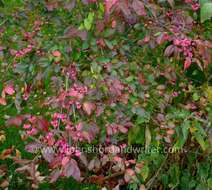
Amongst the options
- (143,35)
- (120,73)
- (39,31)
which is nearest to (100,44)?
(120,73)

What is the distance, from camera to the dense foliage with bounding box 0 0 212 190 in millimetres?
1740

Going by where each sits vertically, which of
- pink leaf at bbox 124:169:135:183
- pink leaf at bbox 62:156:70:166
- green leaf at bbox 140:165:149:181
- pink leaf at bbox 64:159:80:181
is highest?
pink leaf at bbox 62:156:70:166

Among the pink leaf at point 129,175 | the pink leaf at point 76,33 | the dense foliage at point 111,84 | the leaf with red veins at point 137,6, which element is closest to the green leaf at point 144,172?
the dense foliage at point 111,84

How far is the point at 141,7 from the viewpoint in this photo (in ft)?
5.19

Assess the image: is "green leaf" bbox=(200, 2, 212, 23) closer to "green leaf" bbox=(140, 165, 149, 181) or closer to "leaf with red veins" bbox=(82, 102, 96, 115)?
"leaf with red veins" bbox=(82, 102, 96, 115)

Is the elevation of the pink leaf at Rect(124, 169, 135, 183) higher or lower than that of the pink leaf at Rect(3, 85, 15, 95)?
lower

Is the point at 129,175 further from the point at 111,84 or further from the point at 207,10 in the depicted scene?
the point at 207,10

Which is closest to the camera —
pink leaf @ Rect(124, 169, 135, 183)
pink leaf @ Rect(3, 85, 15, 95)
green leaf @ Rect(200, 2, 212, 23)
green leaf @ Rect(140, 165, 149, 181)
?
green leaf @ Rect(200, 2, 212, 23)

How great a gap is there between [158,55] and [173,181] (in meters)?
0.79

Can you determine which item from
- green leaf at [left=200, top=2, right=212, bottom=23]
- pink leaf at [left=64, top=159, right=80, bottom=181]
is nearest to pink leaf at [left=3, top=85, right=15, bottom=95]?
pink leaf at [left=64, top=159, right=80, bottom=181]

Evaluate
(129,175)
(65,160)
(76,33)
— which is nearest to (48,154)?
(65,160)

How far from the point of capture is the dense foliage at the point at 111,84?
1740mm

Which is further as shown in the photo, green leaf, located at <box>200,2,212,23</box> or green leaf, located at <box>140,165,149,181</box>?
green leaf, located at <box>140,165,149,181</box>

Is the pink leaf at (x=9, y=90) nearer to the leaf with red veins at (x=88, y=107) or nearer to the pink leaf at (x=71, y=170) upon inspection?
the leaf with red veins at (x=88, y=107)
